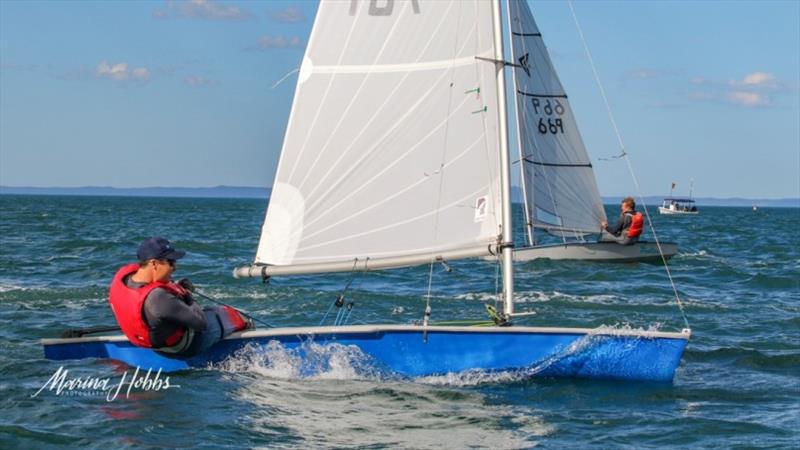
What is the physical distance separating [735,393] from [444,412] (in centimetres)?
315

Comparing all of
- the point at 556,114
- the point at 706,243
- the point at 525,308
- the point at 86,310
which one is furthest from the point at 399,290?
the point at 706,243

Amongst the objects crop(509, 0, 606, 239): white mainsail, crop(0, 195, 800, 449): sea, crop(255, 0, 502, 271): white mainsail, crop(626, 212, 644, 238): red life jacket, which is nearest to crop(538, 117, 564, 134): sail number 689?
crop(509, 0, 606, 239): white mainsail

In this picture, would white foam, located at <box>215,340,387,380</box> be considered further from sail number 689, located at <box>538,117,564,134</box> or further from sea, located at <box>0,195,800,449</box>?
sail number 689, located at <box>538,117,564,134</box>

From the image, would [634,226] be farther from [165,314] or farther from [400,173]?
[165,314]

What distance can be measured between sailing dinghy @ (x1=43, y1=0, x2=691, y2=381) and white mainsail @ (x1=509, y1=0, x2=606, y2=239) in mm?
Result: 13292

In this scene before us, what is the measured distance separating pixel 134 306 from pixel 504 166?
344cm

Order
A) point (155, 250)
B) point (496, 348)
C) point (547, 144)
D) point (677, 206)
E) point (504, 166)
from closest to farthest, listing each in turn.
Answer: point (155, 250), point (496, 348), point (504, 166), point (547, 144), point (677, 206)

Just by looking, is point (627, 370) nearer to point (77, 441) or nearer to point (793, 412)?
point (793, 412)

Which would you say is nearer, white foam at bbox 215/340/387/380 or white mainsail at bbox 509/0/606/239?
white foam at bbox 215/340/387/380

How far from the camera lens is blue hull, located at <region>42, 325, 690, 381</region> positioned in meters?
10.2

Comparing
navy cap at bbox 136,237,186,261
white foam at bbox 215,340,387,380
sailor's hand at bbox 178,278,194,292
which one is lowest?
white foam at bbox 215,340,387,380

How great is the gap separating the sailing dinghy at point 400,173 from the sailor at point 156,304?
573 mm

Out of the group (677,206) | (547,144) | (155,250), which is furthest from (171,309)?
(677,206)

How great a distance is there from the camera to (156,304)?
965 cm
